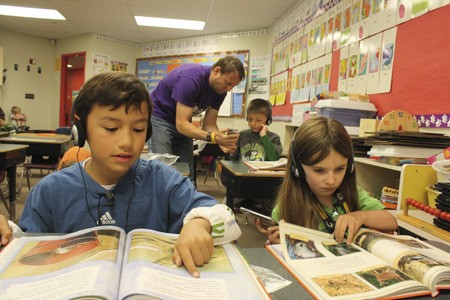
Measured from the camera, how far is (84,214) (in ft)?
2.99

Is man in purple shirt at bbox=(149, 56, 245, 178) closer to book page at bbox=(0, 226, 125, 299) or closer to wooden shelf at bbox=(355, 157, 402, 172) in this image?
wooden shelf at bbox=(355, 157, 402, 172)

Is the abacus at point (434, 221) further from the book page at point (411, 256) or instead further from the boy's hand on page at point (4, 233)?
the boy's hand on page at point (4, 233)

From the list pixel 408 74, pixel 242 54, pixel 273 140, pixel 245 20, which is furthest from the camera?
pixel 242 54

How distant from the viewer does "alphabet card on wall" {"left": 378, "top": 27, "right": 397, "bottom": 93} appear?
7.67ft

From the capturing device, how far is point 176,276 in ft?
1.69

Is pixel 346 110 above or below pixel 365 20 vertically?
below

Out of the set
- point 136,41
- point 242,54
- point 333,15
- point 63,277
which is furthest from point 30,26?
point 63,277

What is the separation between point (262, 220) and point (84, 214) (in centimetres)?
49

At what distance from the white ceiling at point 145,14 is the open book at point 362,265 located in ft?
14.1

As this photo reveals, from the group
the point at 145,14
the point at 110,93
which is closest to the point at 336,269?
the point at 110,93

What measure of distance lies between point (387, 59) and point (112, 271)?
8.00 ft

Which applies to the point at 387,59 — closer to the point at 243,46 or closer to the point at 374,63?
the point at 374,63

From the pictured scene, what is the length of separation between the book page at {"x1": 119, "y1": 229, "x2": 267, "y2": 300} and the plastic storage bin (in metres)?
1.89

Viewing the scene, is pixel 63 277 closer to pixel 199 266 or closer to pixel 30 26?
pixel 199 266
